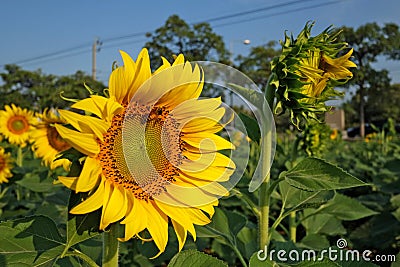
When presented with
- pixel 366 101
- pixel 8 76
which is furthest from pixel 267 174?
pixel 366 101

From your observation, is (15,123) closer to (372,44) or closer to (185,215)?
(185,215)

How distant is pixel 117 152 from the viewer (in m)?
0.79

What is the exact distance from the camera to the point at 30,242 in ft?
2.70

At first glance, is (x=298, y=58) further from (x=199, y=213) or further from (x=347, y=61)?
(x=199, y=213)

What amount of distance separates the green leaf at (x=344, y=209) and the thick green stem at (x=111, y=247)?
115cm

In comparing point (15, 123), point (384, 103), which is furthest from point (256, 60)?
point (384, 103)

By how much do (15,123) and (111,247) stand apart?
3.30m

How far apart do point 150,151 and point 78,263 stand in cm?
39

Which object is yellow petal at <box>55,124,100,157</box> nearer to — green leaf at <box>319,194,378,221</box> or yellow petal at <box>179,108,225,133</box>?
yellow petal at <box>179,108,225,133</box>

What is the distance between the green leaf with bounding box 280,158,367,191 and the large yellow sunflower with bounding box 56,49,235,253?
0.91ft

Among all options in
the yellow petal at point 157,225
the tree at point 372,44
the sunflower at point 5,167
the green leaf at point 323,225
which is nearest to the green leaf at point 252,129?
the yellow petal at point 157,225

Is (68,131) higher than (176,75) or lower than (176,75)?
lower

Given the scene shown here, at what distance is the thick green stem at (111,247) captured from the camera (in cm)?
81

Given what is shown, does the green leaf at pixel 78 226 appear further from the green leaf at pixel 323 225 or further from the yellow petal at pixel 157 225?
the green leaf at pixel 323 225
